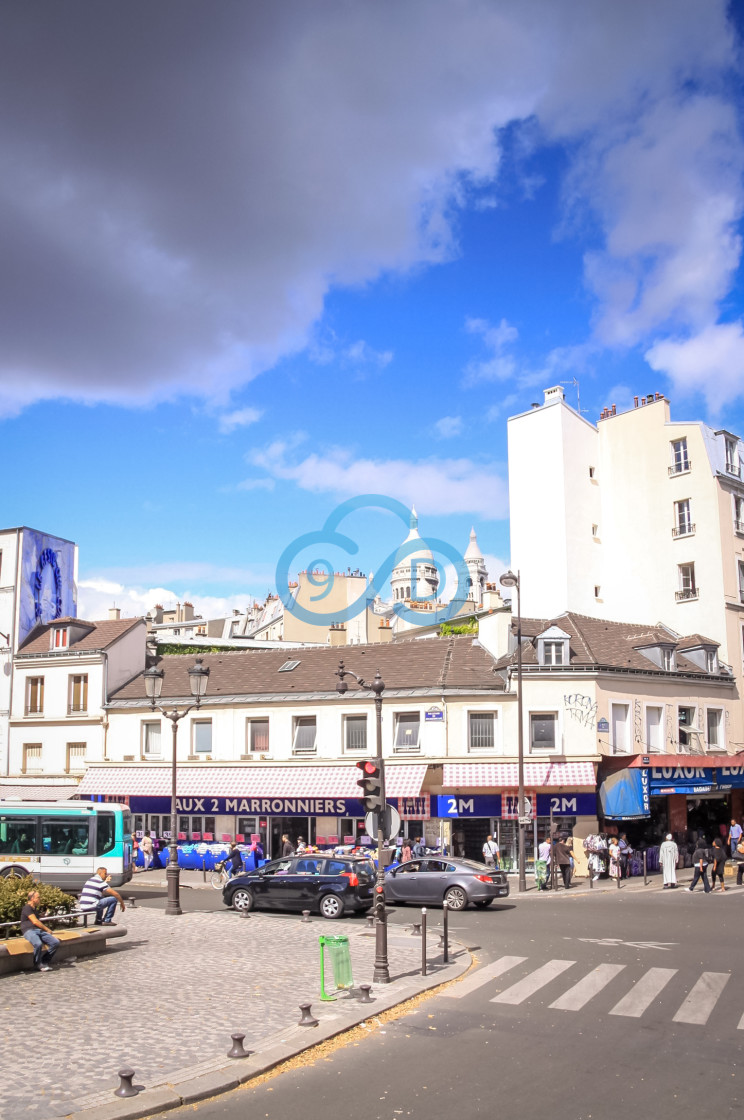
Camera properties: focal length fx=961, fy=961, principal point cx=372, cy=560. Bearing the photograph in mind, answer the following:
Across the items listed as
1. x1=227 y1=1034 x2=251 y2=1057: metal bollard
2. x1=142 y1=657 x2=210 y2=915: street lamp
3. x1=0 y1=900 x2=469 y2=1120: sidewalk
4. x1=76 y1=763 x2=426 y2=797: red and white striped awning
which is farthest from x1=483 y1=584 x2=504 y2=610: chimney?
x1=227 y1=1034 x2=251 y2=1057: metal bollard

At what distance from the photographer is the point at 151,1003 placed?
13.7m

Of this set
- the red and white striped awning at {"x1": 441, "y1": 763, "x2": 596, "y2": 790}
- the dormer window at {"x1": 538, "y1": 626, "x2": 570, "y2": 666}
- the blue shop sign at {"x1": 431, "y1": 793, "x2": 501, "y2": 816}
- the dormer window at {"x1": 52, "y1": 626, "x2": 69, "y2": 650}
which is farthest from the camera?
the dormer window at {"x1": 52, "y1": 626, "x2": 69, "y2": 650}

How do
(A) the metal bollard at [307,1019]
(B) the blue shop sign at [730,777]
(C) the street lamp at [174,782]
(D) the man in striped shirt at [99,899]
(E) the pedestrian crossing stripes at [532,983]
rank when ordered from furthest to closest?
(B) the blue shop sign at [730,777] → (C) the street lamp at [174,782] → (D) the man in striped shirt at [99,899] → (E) the pedestrian crossing stripes at [532,983] → (A) the metal bollard at [307,1019]

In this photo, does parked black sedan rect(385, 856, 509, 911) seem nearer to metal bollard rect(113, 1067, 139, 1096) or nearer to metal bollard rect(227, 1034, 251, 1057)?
metal bollard rect(227, 1034, 251, 1057)

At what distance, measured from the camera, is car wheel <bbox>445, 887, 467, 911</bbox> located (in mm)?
25031

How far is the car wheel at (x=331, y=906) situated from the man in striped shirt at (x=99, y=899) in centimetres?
573

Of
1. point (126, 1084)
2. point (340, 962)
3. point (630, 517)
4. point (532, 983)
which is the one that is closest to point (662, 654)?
point (630, 517)

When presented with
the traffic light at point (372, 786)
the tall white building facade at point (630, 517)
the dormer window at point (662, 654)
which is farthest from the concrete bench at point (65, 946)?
the tall white building facade at point (630, 517)

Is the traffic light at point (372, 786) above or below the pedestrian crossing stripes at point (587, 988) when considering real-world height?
above

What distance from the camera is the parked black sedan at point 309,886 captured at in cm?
2392

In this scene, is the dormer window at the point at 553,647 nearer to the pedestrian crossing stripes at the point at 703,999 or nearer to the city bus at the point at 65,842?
the city bus at the point at 65,842

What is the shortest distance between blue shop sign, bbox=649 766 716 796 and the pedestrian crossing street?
2026 cm

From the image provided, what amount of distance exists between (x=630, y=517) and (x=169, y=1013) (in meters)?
38.6

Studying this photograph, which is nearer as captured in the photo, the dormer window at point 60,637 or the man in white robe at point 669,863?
the man in white robe at point 669,863
